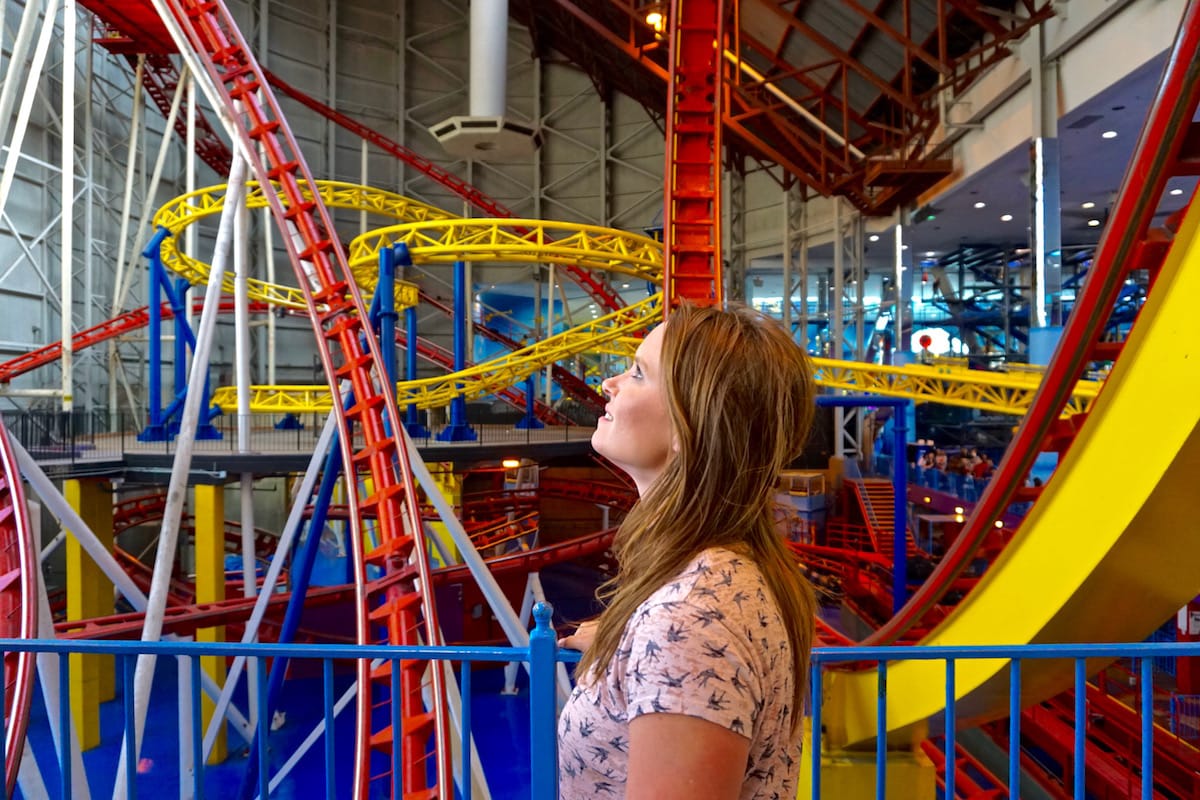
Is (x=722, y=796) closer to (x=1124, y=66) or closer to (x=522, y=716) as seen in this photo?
(x=522, y=716)

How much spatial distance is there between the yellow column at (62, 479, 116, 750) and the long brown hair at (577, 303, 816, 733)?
9838 mm

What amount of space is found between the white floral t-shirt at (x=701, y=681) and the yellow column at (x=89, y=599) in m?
9.71

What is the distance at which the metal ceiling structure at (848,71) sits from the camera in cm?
1480

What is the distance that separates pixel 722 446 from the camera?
1145 mm

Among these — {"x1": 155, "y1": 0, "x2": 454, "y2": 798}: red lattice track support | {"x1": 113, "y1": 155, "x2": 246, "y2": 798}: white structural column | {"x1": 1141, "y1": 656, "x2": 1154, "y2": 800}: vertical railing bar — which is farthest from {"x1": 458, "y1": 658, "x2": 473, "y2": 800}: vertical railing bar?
{"x1": 113, "y1": 155, "x2": 246, "y2": 798}: white structural column

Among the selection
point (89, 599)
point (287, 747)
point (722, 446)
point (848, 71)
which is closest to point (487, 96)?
point (848, 71)

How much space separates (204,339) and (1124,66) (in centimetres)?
1111

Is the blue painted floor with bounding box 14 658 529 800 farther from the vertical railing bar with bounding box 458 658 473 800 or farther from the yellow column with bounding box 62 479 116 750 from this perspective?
the vertical railing bar with bounding box 458 658 473 800

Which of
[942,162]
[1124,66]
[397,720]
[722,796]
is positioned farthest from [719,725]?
[942,162]

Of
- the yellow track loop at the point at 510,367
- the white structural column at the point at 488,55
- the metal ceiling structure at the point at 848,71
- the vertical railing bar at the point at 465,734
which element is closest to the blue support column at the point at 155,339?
the yellow track loop at the point at 510,367

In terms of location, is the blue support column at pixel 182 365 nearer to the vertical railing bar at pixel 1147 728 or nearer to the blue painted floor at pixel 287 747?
the blue painted floor at pixel 287 747

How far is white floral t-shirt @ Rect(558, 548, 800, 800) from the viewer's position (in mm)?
971

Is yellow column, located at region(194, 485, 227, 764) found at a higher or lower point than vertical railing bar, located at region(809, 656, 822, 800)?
lower

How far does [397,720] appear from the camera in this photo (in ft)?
14.0
